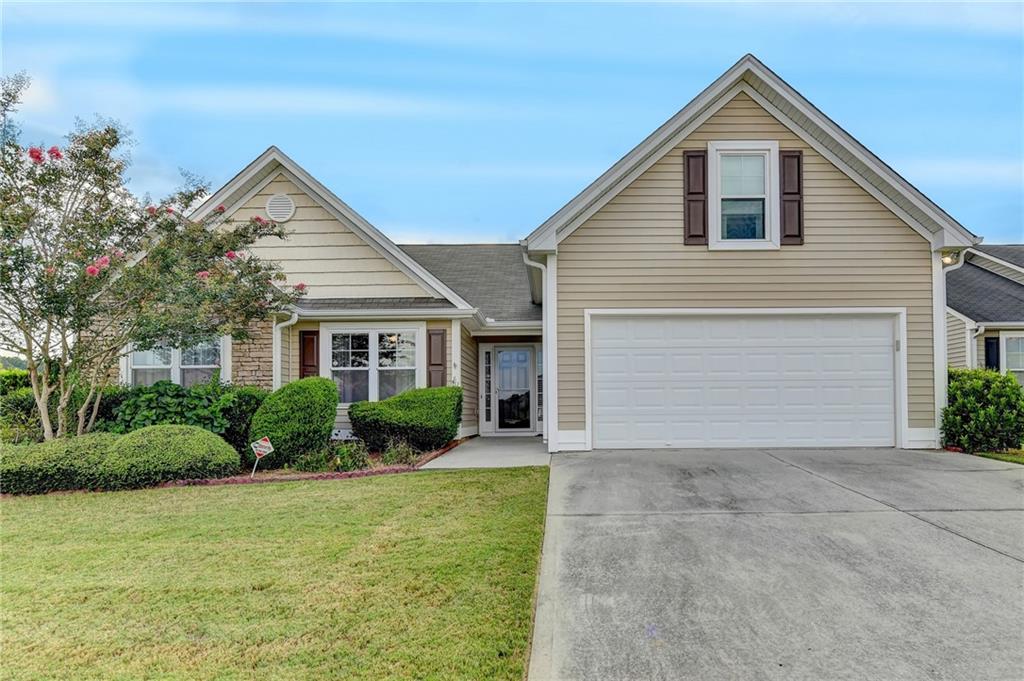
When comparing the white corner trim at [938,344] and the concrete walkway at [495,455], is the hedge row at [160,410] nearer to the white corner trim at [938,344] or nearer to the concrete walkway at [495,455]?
the concrete walkway at [495,455]

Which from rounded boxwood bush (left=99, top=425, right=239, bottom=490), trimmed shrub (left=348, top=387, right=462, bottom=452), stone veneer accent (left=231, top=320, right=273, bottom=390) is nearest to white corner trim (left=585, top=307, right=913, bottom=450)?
trimmed shrub (left=348, top=387, right=462, bottom=452)

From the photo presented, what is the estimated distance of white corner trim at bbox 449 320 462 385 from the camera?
38.5 feet

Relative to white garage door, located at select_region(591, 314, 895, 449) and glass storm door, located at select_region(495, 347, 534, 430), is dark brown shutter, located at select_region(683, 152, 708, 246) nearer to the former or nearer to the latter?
white garage door, located at select_region(591, 314, 895, 449)

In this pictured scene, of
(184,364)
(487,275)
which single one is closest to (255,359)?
(184,364)

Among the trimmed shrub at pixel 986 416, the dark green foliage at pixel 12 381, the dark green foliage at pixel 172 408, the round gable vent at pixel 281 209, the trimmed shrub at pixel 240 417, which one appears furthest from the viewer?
the round gable vent at pixel 281 209

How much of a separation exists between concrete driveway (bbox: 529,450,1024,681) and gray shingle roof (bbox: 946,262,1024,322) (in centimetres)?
962

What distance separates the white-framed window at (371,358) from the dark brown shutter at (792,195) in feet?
22.7

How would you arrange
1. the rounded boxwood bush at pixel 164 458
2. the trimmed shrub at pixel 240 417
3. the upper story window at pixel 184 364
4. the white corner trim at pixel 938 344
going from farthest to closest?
the upper story window at pixel 184 364 < the trimmed shrub at pixel 240 417 < the white corner trim at pixel 938 344 < the rounded boxwood bush at pixel 164 458

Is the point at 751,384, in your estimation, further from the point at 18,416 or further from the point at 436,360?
the point at 18,416

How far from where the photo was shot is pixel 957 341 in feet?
47.2

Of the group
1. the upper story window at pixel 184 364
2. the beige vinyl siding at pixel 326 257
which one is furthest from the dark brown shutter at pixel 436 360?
the upper story window at pixel 184 364

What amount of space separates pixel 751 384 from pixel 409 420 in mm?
5849

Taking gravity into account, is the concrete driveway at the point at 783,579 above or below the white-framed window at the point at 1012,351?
below

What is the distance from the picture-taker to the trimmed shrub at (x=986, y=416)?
30.2 feet
